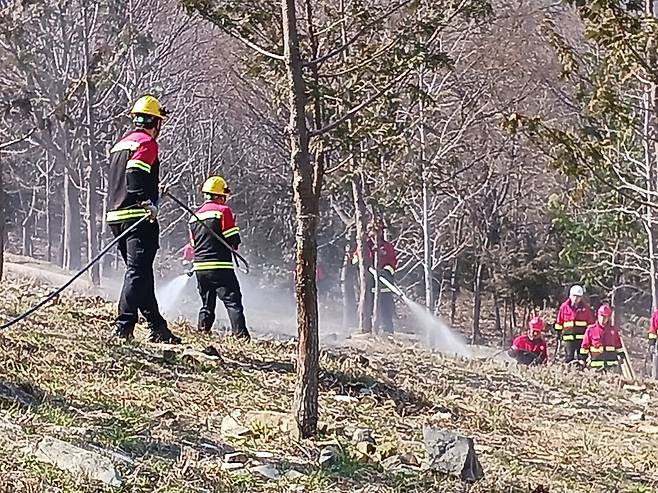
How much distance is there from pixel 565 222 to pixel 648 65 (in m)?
17.7

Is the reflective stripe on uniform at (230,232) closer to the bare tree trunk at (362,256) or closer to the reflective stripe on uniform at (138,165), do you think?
the reflective stripe on uniform at (138,165)

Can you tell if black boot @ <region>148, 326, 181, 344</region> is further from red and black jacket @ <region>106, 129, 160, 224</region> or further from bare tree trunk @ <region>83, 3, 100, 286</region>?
bare tree trunk @ <region>83, 3, 100, 286</region>

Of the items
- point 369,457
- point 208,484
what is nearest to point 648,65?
point 369,457

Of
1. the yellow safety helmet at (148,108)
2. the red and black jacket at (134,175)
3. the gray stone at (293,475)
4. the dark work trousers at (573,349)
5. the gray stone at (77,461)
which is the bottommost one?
the dark work trousers at (573,349)

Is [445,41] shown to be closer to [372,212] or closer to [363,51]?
[372,212]

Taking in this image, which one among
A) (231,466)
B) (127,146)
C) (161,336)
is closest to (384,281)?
(161,336)

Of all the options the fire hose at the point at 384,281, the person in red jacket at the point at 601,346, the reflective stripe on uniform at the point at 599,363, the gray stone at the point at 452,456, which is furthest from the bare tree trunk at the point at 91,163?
the gray stone at the point at 452,456

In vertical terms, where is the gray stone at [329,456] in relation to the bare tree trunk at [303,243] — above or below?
below

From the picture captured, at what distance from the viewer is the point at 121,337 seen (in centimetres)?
844

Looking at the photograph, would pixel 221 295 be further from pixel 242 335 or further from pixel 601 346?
pixel 601 346

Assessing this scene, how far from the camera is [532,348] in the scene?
1644 cm

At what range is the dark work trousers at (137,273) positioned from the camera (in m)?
8.42

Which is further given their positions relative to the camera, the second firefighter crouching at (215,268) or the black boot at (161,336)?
the second firefighter crouching at (215,268)

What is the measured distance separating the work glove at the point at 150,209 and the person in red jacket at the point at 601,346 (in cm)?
1001
